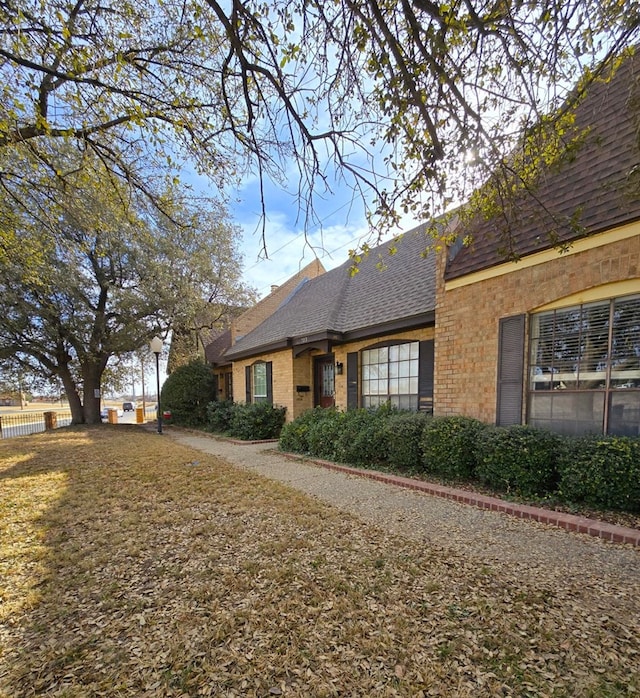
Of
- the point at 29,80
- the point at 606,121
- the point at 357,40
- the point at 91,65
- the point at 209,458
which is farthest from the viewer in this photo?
the point at 209,458

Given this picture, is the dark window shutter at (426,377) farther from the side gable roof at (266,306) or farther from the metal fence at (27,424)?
the metal fence at (27,424)

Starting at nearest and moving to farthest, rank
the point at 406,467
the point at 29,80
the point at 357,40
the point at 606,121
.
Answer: the point at 357,40
the point at 29,80
the point at 606,121
the point at 406,467

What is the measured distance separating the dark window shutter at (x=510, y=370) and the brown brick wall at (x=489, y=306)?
0.29 feet

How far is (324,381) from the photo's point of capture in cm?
1069

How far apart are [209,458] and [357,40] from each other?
24.3 feet

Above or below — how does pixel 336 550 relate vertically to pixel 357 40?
below

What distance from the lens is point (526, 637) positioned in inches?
83.0

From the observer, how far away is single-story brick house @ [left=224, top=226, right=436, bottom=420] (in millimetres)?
7652

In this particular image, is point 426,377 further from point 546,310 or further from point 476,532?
point 476,532

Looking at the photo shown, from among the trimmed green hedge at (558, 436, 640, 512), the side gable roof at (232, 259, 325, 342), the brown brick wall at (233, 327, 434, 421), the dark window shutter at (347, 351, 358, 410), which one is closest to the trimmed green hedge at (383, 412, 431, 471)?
the trimmed green hedge at (558, 436, 640, 512)

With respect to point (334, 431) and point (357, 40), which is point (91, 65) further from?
point (334, 431)

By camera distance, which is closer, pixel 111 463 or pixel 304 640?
pixel 304 640

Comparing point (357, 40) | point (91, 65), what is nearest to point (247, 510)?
point (357, 40)

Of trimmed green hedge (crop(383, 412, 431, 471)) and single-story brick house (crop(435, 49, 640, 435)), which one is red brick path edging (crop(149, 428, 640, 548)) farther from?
single-story brick house (crop(435, 49, 640, 435))
